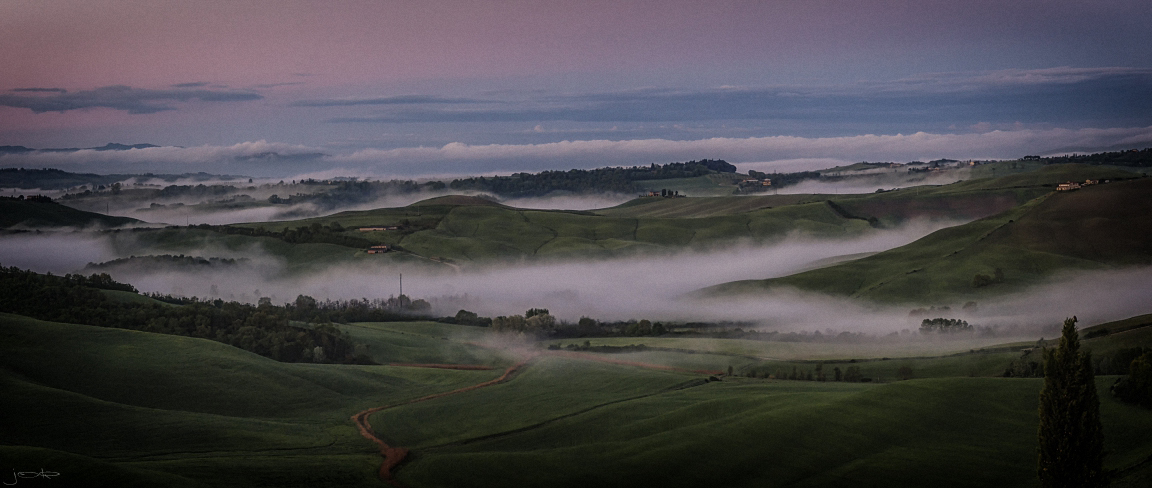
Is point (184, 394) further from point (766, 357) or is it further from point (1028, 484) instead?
point (1028, 484)

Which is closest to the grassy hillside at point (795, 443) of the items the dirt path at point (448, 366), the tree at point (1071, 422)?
the tree at point (1071, 422)

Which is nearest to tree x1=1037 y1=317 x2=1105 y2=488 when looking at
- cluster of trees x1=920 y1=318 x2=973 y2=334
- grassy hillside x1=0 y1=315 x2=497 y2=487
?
grassy hillside x1=0 y1=315 x2=497 y2=487

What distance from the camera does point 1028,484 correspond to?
74.2 m

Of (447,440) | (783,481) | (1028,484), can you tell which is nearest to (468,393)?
(447,440)

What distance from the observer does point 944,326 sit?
168 metres

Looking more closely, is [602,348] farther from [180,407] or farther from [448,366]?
[180,407]

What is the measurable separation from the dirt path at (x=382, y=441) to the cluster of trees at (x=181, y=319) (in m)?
27.7

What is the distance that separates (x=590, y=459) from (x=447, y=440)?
20155mm

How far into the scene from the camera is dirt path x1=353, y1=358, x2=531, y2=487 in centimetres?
8610

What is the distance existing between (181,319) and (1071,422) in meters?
141

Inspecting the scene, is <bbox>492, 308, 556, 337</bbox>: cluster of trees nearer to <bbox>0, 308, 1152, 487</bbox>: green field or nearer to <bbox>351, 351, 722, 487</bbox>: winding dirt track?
<bbox>351, 351, 722, 487</bbox>: winding dirt track

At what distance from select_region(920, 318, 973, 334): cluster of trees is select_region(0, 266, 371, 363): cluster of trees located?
92.1 meters
